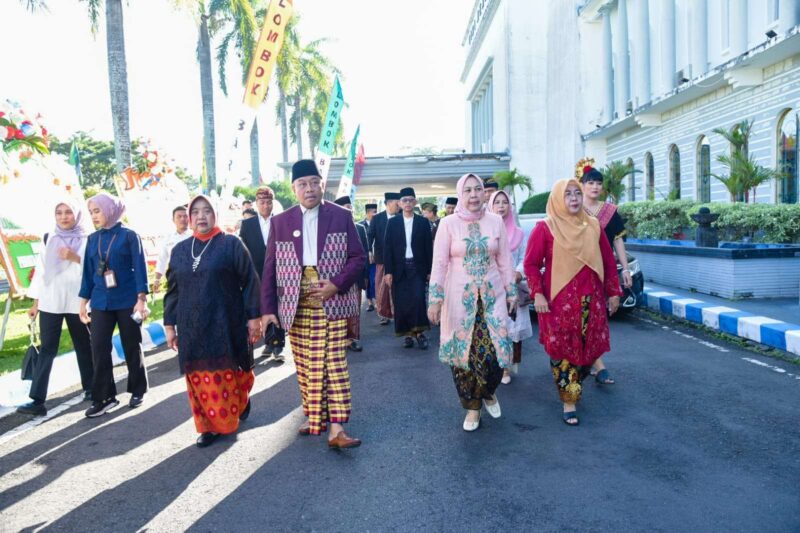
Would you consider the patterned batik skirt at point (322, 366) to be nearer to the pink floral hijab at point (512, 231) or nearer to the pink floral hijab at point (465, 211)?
the pink floral hijab at point (465, 211)

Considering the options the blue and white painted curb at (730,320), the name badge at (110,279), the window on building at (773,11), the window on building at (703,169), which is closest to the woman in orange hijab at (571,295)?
the blue and white painted curb at (730,320)

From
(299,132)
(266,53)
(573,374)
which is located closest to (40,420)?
(573,374)

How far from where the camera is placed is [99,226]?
17.6ft

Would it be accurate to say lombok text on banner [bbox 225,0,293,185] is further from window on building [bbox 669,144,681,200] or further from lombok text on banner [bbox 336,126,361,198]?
window on building [bbox 669,144,681,200]

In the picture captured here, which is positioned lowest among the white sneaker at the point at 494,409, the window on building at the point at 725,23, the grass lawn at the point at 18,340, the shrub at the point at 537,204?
the white sneaker at the point at 494,409

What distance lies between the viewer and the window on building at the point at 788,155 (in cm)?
1441

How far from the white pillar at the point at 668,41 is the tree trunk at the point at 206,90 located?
1469 cm

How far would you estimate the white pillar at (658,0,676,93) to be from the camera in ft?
67.0

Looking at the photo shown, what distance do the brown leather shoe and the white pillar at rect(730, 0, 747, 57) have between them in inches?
611

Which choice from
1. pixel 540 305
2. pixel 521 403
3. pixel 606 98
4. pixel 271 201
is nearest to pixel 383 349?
pixel 271 201

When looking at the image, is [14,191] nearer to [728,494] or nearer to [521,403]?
[521,403]

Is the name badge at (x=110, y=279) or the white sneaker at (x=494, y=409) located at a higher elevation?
the name badge at (x=110, y=279)

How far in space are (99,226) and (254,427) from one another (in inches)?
82.5

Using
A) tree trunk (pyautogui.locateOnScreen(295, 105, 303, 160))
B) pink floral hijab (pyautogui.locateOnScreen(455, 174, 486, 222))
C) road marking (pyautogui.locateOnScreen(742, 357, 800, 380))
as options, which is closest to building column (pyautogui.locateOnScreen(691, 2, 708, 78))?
road marking (pyautogui.locateOnScreen(742, 357, 800, 380))
